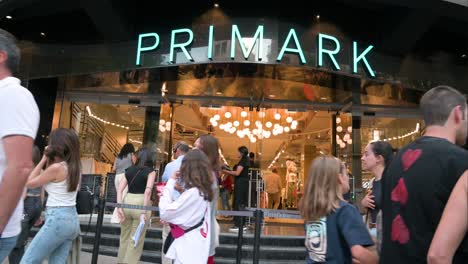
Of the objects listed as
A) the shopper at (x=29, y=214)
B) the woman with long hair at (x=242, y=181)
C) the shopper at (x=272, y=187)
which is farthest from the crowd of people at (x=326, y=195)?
the shopper at (x=272, y=187)

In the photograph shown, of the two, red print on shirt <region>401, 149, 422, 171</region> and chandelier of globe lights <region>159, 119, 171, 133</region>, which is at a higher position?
chandelier of globe lights <region>159, 119, 171, 133</region>

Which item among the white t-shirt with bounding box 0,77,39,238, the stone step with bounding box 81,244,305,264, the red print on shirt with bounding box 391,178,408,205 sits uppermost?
the white t-shirt with bounding box 0,77,39,238

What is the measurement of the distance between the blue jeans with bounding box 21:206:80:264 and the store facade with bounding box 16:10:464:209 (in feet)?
22.2

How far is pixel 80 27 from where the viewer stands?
11352mm

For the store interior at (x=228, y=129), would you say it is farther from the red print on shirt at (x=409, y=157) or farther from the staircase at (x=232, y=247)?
the red print on shirt at (x=409, y=157)

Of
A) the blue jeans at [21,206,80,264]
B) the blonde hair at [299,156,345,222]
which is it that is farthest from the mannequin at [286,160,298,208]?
the blonde hair at [299,156,345,222]

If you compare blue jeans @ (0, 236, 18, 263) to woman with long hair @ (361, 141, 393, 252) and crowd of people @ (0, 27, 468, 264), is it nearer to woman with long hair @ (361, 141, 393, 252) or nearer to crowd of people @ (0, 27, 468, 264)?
crowd of people @ (0, 27, 468, 264)

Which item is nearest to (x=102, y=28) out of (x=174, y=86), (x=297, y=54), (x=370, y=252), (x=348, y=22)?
(x=174, y=86)

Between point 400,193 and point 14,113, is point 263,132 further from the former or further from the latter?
point 14,113

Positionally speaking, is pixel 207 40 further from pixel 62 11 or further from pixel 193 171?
pixel 193 171

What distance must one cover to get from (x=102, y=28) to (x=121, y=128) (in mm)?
3616

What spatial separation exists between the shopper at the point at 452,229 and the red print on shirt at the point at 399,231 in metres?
0.23

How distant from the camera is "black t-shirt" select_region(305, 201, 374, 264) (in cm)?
237

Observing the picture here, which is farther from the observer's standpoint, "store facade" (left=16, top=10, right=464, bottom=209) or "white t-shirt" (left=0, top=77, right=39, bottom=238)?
"store facade" (left=16, top=10, right=464, bottom=209)
